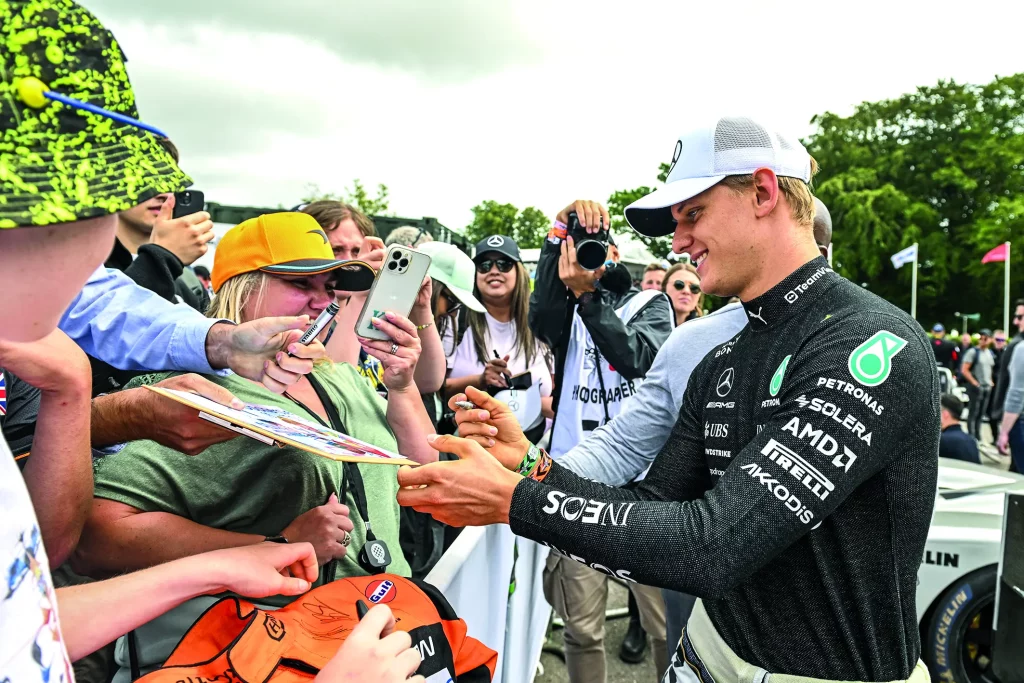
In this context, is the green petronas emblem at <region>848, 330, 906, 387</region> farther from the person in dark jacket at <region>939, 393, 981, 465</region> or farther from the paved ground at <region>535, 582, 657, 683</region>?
the person in dark jacket at <region>939, 393, 981, 465</region>

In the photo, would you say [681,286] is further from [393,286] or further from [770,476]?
[770,476]

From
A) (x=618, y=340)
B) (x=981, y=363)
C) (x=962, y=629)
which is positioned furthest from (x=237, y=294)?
(x=981, y=363)

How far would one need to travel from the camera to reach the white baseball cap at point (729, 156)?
5.37 ft

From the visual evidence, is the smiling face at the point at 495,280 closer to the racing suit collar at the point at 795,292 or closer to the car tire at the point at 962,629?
the racing suit collar at the point at 795,292

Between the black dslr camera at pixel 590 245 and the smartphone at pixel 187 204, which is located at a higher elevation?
the smartphone at pixel 187 204

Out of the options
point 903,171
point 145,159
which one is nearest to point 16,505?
point 145,159

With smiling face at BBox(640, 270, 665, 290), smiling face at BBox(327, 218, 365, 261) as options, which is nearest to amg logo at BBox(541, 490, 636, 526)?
smiling face at BBox(327, 218, 365, 261)

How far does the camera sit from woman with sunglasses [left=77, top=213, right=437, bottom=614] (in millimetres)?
1461

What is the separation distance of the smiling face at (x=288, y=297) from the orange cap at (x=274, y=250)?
0.05m

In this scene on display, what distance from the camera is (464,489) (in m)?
1.43

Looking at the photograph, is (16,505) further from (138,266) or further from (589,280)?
(589,280)

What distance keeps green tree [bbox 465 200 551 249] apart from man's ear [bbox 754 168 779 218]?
138 ft

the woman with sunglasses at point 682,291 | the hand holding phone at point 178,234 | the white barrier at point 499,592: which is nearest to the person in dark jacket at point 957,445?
the woman with sunglasses at point 682,291

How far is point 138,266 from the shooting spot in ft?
9.04
